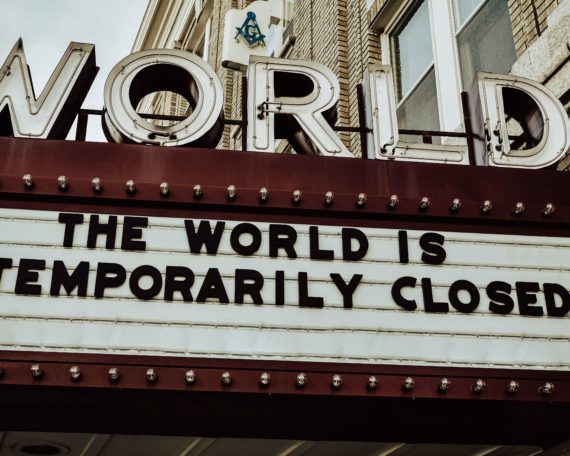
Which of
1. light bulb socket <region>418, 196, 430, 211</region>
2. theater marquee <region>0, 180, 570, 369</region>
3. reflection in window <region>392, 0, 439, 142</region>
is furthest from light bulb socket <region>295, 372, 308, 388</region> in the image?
reflection in window <region>392, 0, 439, 142</region>

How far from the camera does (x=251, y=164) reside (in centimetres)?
476

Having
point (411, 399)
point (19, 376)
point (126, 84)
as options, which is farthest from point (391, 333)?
point (126, 84)

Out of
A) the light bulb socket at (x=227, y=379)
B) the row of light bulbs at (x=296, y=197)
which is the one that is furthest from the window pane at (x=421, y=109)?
Result: the light bulb socket at (x=227, y=379)

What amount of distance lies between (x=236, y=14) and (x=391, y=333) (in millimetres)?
10670

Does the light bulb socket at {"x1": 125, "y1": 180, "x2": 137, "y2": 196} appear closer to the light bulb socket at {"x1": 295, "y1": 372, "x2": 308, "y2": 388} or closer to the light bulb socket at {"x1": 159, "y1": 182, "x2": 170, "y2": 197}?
the light bulb socket at {"x1": 159, "y1": 182, "x2": 170, "y2": 197}

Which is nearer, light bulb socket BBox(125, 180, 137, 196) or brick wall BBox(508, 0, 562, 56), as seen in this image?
light bulb socket BBox(125, 180, 137, 196)

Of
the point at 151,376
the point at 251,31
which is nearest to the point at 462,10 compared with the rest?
the point at 151,376

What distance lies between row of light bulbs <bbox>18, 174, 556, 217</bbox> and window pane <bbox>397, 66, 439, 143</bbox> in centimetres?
337

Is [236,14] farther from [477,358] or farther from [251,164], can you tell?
[477,358]

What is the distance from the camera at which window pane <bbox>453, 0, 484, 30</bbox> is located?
7949mm

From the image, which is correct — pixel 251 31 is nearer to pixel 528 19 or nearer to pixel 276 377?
pixel 528 19

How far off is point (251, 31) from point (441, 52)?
20.8ft

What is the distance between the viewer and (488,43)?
745 cm

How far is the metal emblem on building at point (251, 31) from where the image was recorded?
45.0 ft
